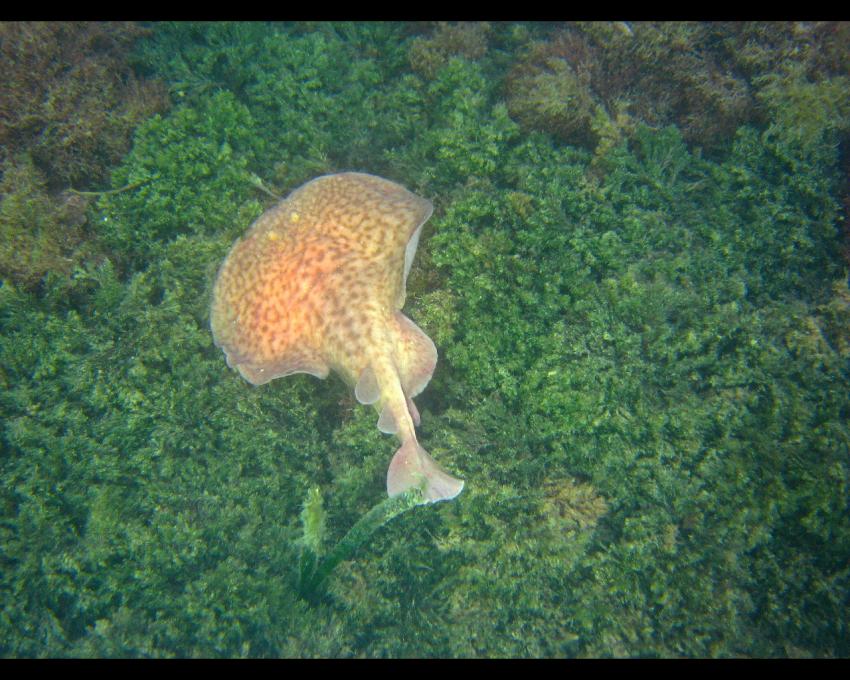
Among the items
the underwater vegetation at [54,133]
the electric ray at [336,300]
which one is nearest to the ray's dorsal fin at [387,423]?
the electric ray at [336,300]

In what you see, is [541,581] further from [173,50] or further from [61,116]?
[173,50]

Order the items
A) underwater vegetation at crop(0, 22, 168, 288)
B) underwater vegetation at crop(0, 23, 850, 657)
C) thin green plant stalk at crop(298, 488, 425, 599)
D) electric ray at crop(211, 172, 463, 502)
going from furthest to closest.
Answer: underwater vegetation at crop(0, 22, 168, 288) → electric ray at crop(211, 172, 463, 502) → underwater vegetation at crop(0, 23, 850, 657) → thin green plant stalk at crop(298, 488, 425, 599)

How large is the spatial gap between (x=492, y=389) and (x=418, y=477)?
1088mm

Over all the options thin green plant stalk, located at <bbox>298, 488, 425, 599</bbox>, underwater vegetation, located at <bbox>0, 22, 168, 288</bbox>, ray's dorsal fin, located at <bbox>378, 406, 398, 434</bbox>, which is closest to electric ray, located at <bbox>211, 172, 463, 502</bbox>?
ray's dorsal fin, located at <bbox>378, 406, 398, 434</bbox>

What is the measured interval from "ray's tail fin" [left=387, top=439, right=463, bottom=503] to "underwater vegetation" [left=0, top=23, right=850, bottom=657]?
250 millimetres

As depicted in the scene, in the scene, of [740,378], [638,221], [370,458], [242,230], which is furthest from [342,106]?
[740,378]

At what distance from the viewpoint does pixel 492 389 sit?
4.05 metres

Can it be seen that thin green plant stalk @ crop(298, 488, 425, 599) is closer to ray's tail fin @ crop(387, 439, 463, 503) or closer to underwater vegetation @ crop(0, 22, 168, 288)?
ray's tail fin @ crop(387, 439, 463, 503)

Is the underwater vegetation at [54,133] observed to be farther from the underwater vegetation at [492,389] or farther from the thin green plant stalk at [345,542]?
the thin green plant stalk at [345,542]

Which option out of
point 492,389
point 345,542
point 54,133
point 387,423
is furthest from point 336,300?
point 54,133

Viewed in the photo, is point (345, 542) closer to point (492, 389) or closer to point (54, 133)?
point (492, 389)

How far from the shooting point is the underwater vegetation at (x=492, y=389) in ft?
11.6

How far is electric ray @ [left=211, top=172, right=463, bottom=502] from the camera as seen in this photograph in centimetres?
372

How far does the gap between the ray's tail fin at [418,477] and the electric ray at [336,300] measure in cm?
2
